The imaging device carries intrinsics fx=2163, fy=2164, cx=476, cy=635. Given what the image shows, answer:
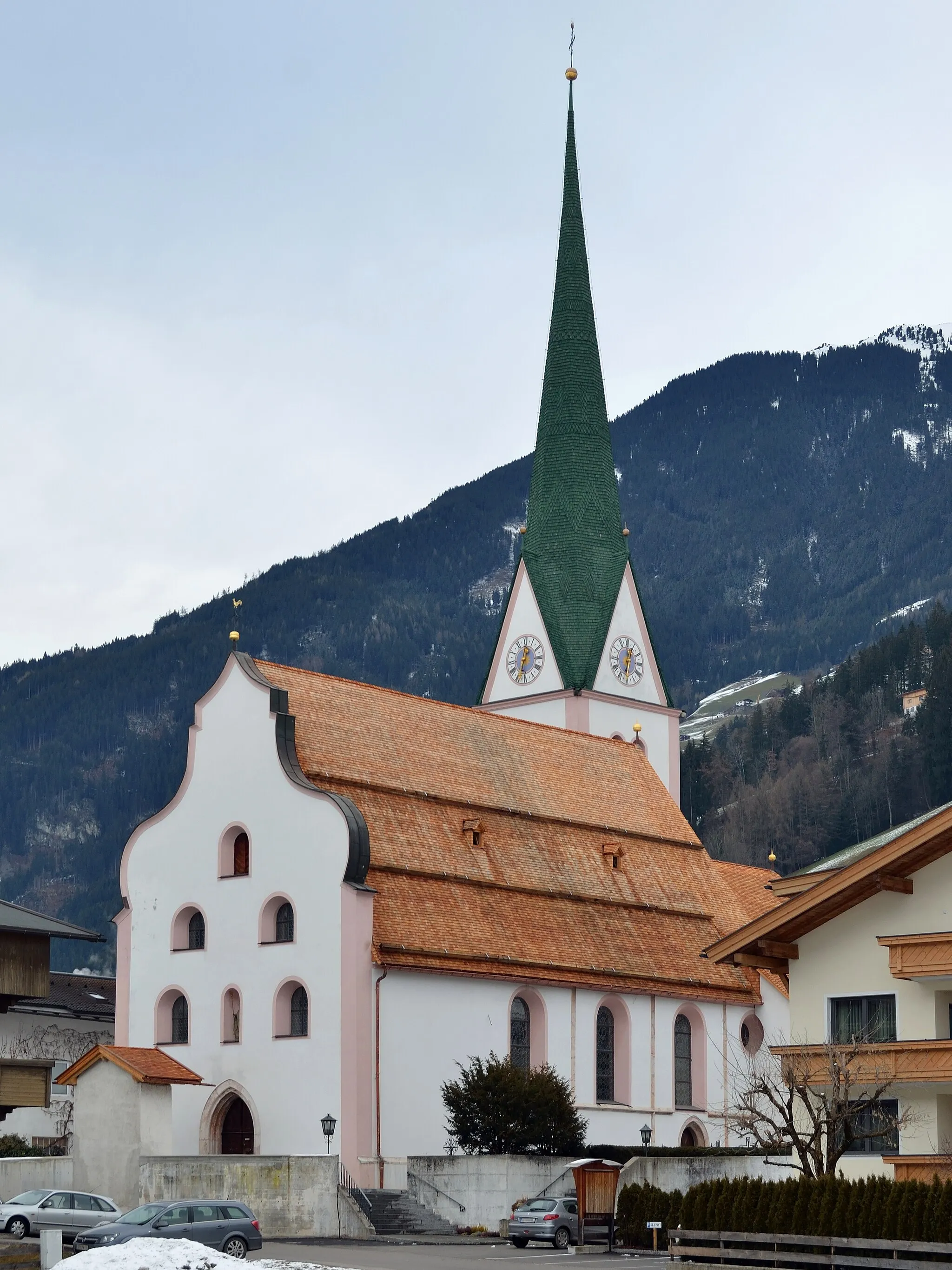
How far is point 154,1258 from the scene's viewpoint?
30.2 m

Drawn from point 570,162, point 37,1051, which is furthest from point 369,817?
point 570,162

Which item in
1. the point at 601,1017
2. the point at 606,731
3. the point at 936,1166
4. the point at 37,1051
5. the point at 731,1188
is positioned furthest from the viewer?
the point at 606,731

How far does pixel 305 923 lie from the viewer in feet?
190

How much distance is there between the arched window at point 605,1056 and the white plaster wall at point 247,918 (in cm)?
1088

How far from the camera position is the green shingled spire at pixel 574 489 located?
286 feet

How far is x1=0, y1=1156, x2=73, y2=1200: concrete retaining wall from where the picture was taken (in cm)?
5553

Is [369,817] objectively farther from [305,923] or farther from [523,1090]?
[523,1090]

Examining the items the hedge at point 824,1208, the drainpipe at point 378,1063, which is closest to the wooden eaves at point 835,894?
the hedge at point 824,1208

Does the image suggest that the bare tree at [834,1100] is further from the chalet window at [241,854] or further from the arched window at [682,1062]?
the arched window at [682,1062]

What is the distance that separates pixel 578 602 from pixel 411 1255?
4552 cm

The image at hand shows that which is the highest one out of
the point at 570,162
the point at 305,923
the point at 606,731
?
the point at 570,162

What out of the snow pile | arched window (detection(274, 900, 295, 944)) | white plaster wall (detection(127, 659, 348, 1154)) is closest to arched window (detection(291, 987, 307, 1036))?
white plaster wall (detection(127, 659, 348, 1154))

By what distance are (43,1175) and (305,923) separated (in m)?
9.31

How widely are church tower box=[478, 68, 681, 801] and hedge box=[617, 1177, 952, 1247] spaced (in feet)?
163
